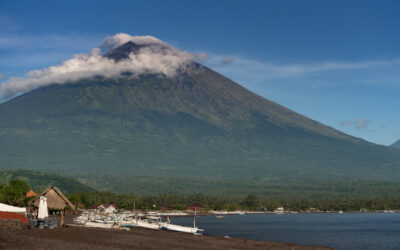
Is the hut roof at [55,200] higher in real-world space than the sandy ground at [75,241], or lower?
higher

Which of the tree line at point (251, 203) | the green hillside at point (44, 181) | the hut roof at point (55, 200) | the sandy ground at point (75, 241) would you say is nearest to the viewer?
the sandy ground at point (75, 241)

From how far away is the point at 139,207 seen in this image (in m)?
121

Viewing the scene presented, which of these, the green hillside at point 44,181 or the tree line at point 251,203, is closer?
the tree line at point 251,203

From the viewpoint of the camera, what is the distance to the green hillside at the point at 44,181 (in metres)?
153

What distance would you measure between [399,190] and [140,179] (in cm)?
8816

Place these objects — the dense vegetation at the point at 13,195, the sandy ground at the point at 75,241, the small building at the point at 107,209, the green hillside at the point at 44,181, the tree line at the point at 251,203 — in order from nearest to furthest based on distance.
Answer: the sandy ground at the point at 75,241
the dense vegetation at the point at 13,195
the small building at the point at 107,209
the tree line at the point at 251,203
the green hillside at the point at 44,181

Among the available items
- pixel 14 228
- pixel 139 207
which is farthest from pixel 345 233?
pixel 139 207

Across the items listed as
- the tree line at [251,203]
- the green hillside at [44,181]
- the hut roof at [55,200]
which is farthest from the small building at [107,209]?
the green hillside at [44,181]

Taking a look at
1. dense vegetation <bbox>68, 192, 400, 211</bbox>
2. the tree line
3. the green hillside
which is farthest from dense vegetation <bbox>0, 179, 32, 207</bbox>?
the green hillside

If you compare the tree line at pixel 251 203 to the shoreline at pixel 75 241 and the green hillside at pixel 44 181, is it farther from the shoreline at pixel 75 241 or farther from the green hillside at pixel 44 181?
the shoreline at pixel 75 241

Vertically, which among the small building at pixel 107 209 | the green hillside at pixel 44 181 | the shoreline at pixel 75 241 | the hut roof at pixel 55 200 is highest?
the green hillside at pixel 44 181

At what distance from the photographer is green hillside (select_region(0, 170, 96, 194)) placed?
153 metres

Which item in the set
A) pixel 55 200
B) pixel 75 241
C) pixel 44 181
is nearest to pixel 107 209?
pixel 55 200

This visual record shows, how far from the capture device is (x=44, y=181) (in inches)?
6255
